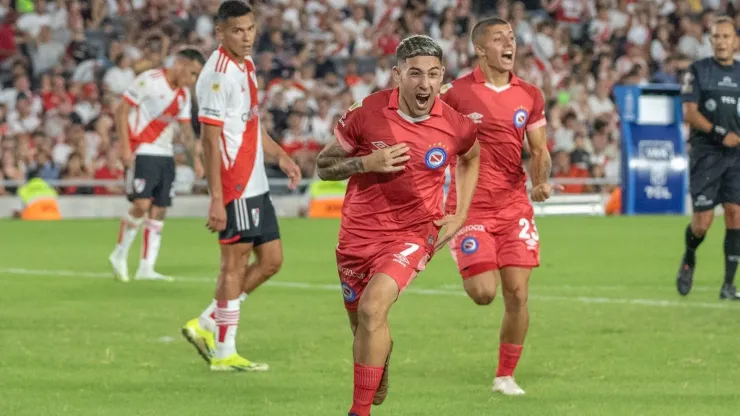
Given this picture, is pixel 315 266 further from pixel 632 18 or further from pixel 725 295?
Answer: pixel 632 18

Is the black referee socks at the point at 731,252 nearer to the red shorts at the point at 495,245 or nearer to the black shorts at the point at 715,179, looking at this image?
the black shorts at the point at 715,179

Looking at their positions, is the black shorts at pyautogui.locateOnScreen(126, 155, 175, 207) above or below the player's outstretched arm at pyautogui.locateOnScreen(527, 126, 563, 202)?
below

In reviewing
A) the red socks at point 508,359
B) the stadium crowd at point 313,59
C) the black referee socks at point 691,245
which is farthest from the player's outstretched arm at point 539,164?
the stadium crowd at point 313,59

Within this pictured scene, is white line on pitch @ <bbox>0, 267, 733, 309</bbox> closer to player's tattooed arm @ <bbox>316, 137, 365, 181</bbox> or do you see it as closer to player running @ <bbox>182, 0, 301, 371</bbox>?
player running @ <bbox>182, 0, 301, 371</bbox>

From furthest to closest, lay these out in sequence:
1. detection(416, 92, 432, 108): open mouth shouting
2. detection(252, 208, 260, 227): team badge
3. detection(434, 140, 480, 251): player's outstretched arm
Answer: detection(252, 208, 260, 227): team badge
detection(434, 140, 480, 251): player's outstretched arm
detection(416, 92, 432, 108): open mouth shouting

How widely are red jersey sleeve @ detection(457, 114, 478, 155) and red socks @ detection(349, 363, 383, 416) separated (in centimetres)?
136

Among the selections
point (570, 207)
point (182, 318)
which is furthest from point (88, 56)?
point (182, 318)

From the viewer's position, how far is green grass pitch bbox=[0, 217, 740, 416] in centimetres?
812

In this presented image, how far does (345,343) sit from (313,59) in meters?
19.1

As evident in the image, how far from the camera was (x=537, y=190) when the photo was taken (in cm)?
858

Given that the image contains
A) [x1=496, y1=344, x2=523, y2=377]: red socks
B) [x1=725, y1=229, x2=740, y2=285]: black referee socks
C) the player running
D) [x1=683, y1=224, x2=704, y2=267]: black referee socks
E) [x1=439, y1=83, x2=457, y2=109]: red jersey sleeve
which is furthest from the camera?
[x1=683, y1=224, x2=704, y2=267]: black referee socks

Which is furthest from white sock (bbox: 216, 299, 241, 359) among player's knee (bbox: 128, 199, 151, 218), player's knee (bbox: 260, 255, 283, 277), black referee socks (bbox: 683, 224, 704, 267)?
player's knee (bbox: 128, 199, 151, 218)

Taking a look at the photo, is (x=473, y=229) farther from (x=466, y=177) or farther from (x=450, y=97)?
(x=466, y=177)

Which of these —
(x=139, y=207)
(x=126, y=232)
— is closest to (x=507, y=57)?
(x=139, y=207)
